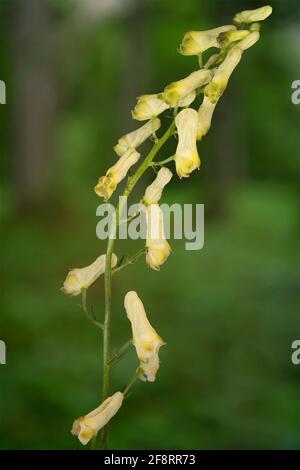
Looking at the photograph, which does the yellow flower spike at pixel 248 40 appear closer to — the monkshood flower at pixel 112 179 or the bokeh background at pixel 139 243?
the monkshood flower at pixel 112 179

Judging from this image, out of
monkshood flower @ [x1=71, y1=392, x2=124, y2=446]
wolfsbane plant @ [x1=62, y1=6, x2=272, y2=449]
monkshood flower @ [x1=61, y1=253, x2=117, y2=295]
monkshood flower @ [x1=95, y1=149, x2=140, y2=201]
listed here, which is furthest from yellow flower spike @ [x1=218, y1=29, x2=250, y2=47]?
monkshood flower @ [x1=71, y1=392, x2=124, y2=446]

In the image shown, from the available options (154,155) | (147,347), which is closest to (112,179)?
(154,155)

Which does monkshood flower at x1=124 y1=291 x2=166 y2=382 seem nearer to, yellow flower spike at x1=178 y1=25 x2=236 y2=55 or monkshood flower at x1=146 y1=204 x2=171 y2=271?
monkshood flower at x1=146 y1=204 x2=171 y2=271

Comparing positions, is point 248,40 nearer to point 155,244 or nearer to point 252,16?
point 252,16

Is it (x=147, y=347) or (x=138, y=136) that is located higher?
(x=138, y=136)

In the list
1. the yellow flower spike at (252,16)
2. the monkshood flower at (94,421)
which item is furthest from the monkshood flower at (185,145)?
the monkshood flower at (94,421)
